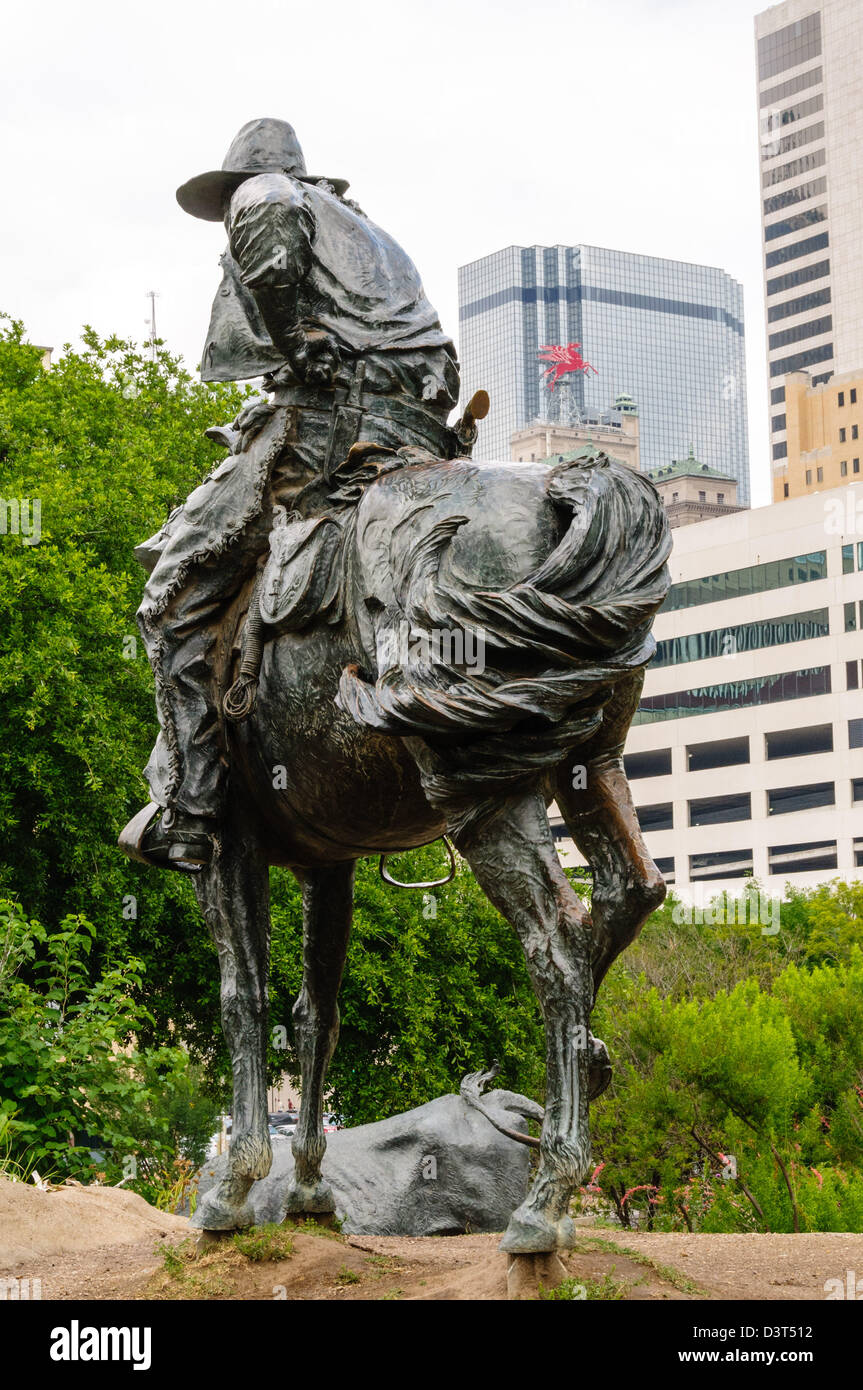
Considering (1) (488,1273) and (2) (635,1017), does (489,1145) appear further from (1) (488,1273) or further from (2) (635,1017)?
(1) (488,1273)

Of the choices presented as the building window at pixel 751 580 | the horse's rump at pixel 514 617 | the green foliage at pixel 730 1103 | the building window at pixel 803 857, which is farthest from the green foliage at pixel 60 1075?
the building window at pixel 803 857

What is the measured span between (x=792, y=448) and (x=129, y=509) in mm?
89880

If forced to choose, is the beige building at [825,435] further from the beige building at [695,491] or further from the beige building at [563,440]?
the beige building at [563,440]

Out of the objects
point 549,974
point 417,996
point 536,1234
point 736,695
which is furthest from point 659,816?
point 536,1234

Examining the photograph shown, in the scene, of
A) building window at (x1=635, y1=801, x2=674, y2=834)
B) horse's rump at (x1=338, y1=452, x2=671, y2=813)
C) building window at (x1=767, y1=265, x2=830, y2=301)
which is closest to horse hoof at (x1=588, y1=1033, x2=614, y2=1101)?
horse's rump at (x1=338, y1=452, x2=671, y2=813)

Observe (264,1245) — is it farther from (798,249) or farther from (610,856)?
(798,249)

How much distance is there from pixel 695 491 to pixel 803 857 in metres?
63.8

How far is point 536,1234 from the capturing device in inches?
183

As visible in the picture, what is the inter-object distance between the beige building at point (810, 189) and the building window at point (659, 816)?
4395 cm

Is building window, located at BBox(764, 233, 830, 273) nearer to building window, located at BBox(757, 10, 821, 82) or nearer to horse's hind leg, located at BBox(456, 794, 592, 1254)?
building window, located at BBox(757, 10, 821, 82)

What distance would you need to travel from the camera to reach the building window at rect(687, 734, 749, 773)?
8025cm

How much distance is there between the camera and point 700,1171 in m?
11.8

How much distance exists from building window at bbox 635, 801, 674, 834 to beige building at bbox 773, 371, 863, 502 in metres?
27.5
